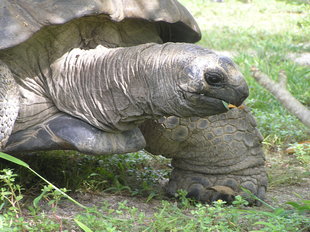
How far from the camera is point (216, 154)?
358 centimetres

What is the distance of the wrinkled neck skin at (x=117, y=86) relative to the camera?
9.32 ft

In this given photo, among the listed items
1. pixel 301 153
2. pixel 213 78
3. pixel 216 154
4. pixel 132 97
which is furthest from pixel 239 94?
pixel 301 153

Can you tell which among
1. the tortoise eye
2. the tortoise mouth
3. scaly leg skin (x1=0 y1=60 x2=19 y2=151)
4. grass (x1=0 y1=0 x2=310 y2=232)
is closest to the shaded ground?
grass (x1=0 y1=0 x2=310 y2=232)

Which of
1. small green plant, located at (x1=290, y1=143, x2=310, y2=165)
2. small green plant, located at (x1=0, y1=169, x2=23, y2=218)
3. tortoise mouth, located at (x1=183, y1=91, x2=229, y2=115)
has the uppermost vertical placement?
tortoise mouth, located at (x1=183, y1=91, x2=229, y2=115)

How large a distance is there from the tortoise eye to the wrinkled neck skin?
0.16 m

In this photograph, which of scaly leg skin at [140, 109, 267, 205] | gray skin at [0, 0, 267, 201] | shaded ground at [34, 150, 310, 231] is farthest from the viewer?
scaly leg skin at [140, 109, 267, 205]

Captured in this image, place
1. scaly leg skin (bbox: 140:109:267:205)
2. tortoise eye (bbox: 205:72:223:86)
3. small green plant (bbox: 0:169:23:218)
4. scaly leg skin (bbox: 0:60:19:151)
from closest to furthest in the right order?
small green plant (bbox: 0:169:23:218) < tortoise eye (bbox: 205:72:223:86) < scaly leg skin (bbox: 0:60:19:151) < scaly leg skin (bbox: 140:109:267:205)

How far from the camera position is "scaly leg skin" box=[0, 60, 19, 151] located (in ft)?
9.52

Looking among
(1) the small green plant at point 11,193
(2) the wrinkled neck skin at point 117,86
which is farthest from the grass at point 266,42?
(1) the small green plant at point 11,193

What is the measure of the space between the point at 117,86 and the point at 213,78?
553 mm

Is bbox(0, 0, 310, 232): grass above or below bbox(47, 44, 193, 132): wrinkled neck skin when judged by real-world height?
below

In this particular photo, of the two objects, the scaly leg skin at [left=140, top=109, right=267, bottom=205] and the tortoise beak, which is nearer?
the tortoise beak

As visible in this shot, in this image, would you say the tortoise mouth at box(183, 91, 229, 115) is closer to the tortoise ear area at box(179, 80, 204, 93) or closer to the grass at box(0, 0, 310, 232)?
→ the tortoise ear area at box(179, 80, 204, 93)

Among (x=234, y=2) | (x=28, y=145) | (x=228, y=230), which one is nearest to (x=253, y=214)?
(x=228, y=230)
